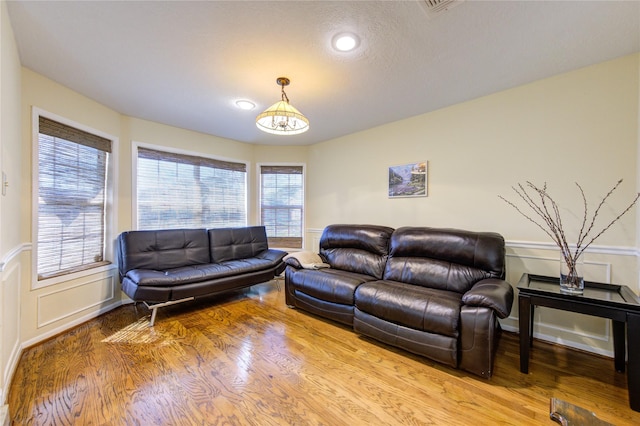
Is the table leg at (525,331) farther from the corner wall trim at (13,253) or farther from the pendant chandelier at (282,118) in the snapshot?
the corner wall trim at (13,253)

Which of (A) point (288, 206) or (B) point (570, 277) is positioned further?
(A) point (288, 206)

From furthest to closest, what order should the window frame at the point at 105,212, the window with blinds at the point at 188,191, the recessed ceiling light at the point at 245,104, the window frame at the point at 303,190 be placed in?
the window frame at the point at 303,190 → the window with blinds at the point at 188,191 → the recessed ceiling light at the point at 245,104 → the window frame at the point at 105,212

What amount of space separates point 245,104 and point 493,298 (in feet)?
9.72

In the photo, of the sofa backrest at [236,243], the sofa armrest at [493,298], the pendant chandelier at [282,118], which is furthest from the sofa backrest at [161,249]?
the sofa armrest at [493,298]

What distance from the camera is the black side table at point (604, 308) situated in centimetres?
156

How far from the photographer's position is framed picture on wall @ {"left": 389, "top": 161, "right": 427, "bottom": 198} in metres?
3.20

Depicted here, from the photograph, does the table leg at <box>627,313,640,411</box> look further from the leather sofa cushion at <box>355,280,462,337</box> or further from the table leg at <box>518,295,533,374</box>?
the leather sofa cushion at <box>355,280,462,337</box>

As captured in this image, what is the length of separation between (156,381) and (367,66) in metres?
2.89

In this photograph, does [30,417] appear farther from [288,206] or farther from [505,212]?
[505,212]

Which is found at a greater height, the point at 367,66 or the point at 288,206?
the point at 367,66

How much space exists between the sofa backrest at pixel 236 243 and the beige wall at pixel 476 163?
3.65 feet

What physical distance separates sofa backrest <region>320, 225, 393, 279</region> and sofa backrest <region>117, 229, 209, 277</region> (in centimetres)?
172

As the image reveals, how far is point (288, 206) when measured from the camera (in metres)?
4.67

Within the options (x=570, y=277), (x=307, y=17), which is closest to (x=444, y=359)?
(x=570, y=277)
